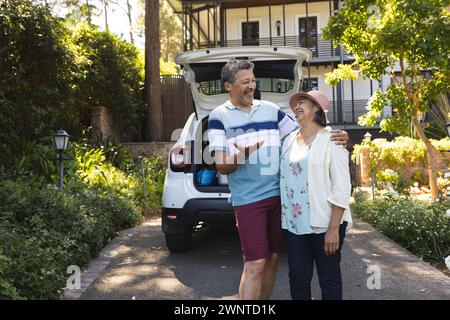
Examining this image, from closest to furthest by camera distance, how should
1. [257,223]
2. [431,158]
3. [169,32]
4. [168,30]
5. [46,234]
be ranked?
[257,223]
[46,234]
[431,158]
[168,30]
[169,32]

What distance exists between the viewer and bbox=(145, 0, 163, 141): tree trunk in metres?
13.5

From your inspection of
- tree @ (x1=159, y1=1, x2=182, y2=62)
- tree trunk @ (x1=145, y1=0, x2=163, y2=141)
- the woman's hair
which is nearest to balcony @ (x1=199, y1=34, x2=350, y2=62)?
tree trunk @ (x1=145, y1=0, x2=163, y2=141)

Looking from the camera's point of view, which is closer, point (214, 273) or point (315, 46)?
point (214, 273)

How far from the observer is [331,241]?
2.41 meters

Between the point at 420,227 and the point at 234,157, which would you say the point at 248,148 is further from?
the point at 420,227

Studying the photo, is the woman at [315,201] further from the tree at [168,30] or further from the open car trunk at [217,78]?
the tree at [168,30]

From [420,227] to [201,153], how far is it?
2.73 metres

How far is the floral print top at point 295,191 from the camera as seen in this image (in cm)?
251

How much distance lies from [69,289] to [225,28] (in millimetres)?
18309

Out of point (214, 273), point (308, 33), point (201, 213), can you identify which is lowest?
point (214, 273)

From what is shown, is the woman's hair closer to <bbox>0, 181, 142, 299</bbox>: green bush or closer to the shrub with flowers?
<bbox>0, 181, 142, 299</bbox>: green bush

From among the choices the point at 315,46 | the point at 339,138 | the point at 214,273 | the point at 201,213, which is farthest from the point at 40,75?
the point at 315,46

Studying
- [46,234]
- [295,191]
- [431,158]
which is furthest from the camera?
[431,158]
